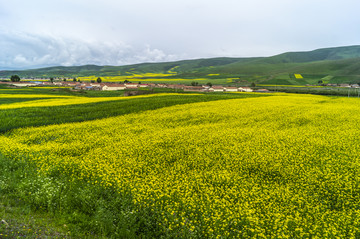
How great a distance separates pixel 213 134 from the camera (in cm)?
1568

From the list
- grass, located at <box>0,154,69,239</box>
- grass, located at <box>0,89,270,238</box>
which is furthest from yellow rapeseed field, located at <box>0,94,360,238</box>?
grass, located at <box>0,154,69,239</box>

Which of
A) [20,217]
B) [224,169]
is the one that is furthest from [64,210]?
[224,169]

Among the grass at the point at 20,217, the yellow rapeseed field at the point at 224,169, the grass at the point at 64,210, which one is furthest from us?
the yellow rapeseed field at the point at 224,169

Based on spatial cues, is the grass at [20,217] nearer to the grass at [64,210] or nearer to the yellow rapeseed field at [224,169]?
the grass at [64,210]

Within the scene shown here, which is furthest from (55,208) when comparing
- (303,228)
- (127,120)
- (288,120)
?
(288,120)

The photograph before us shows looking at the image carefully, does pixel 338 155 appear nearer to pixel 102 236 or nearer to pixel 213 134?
pixel 213 134

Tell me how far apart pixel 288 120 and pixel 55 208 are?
21163 millimetres

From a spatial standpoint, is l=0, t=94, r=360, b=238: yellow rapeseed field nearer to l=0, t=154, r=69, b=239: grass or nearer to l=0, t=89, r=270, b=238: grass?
l=0, t=89, r=270, b=238: grass

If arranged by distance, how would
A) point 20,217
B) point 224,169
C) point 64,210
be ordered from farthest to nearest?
1. point 224,169
2. point 64,210
3. point 20,217

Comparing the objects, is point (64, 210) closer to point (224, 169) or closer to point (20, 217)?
point (20, 217)

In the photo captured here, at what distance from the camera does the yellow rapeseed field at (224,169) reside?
6.70m

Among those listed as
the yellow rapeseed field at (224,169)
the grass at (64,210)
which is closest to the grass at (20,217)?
the grass at (64,210)

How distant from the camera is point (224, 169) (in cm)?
1030

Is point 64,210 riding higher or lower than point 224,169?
lower
